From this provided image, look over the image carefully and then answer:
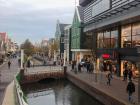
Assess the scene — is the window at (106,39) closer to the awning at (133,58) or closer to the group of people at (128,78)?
the group of people at (128,78)

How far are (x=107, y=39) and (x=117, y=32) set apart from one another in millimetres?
5622

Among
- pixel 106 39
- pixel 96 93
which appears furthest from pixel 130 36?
pixel 96 93

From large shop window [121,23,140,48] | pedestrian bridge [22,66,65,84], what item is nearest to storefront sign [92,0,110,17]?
large shop window [121,23,140,48]

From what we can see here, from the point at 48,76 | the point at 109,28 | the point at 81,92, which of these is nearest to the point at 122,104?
the point at 81,92

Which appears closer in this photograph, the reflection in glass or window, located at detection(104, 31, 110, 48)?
the reflection in glass

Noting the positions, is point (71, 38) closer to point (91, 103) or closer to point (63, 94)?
point (63, 94)

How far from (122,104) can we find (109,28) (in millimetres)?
29106

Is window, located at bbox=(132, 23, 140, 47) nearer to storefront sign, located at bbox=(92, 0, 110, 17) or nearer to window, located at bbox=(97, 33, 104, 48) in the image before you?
storefront sign, located at bbox=(92, 0, 110, 17)

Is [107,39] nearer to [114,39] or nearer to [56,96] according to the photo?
[114,39]

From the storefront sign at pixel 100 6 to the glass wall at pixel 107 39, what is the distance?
140 inches

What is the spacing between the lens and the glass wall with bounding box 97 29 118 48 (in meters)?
51.2

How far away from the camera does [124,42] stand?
1860 inches

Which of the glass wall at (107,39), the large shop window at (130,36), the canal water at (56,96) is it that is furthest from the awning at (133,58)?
the canal water at (56,96)

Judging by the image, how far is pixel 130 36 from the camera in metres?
45.1
